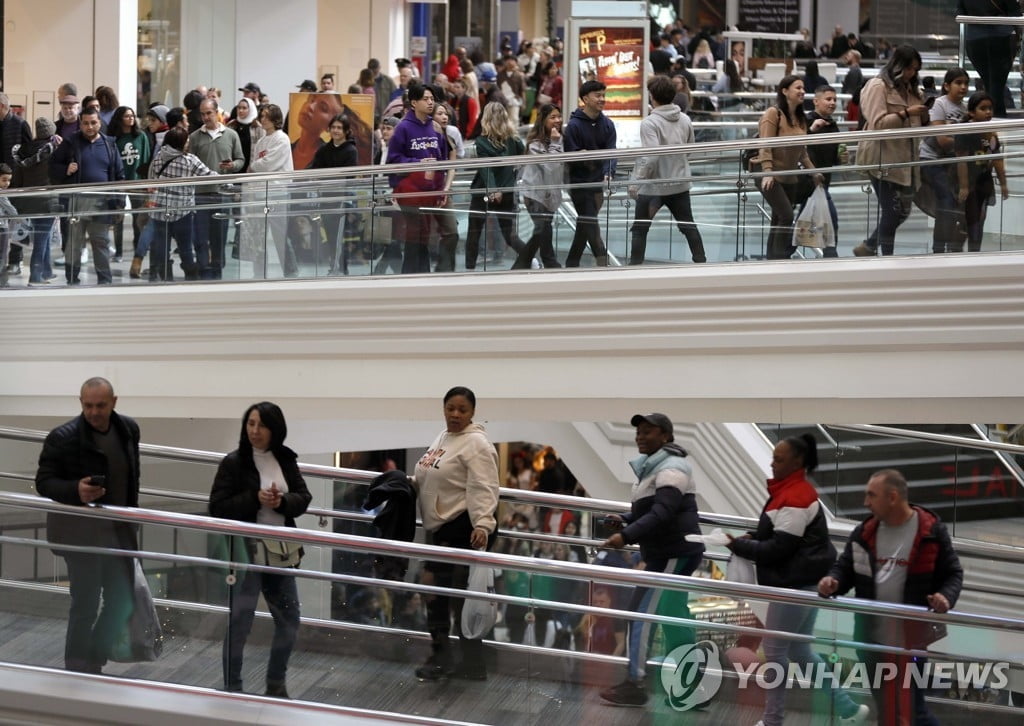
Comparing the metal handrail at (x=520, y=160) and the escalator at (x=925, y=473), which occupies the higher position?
the metal handrail at (x=520, y=160)

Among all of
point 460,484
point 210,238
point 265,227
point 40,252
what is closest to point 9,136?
point 40,252

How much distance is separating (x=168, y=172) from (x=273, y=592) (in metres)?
6.48

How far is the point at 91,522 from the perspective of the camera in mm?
A: 6754

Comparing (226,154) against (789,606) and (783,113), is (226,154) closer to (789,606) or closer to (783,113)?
(783,113)

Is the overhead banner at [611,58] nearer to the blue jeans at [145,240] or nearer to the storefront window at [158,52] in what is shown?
the blue jeans at [145,240]

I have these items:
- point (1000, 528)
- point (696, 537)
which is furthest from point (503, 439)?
point (696, 537)

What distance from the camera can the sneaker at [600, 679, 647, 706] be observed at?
21.1ft

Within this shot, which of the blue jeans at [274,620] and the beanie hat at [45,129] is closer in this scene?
the blue jeans at [274,620]

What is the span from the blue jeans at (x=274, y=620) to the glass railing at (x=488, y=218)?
4.49 metres

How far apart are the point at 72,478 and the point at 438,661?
189 centimetres

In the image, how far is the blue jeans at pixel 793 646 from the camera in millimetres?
6043

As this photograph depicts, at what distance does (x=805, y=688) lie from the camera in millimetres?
6141

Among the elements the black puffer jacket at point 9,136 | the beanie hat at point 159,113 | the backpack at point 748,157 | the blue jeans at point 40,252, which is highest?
the beanie hat at point 159,113

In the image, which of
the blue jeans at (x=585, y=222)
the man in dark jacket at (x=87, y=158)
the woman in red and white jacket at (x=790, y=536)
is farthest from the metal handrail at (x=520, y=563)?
the man in dark jacket at (x=87, y=158)
